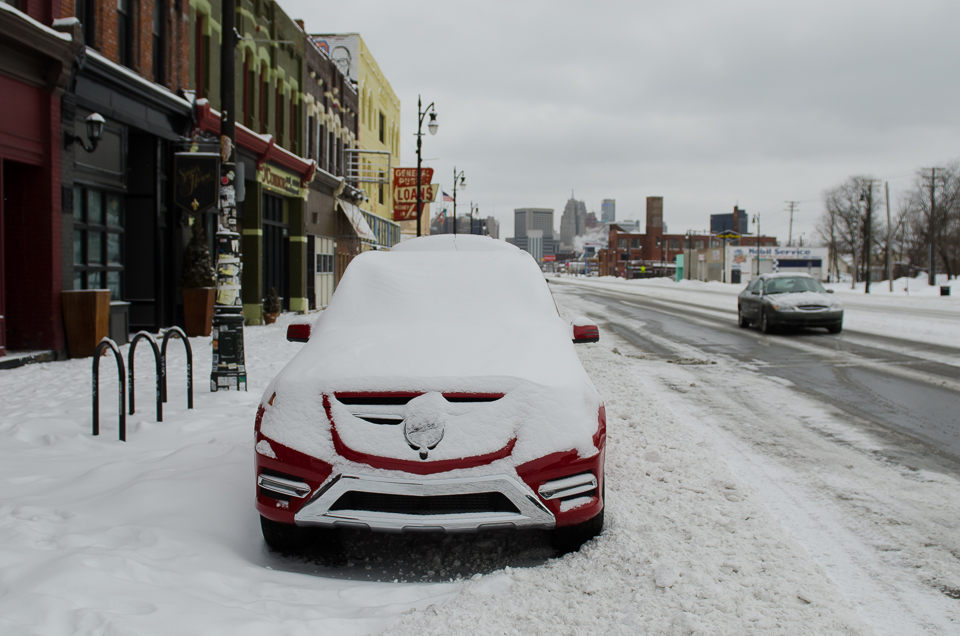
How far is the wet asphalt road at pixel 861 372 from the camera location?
23.3 ft

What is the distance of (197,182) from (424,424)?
12184 millimetres

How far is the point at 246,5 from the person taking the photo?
21094 millimetres

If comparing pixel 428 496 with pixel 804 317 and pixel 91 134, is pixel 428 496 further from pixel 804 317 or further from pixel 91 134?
pixel 804 317

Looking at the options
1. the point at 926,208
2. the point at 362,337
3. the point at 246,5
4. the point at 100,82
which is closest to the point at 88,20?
the point at 100,82

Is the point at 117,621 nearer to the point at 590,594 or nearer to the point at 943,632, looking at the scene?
the point at 590,594

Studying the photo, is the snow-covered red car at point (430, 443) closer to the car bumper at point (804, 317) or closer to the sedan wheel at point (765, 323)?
the car bumper at point (804, 317)

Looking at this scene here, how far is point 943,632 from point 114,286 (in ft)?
48.6

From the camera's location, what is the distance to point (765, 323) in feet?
60.0

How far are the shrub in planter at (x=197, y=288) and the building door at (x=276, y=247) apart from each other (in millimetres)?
6658

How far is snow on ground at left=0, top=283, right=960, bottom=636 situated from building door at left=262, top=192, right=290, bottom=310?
17.3m

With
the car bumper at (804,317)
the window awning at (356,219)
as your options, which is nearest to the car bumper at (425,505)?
the car bumper at (804,317)

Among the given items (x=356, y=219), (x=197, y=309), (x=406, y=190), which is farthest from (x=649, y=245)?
(x=197, y=309)

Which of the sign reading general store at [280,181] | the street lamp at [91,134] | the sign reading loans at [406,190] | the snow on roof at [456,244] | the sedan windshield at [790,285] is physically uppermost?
the sign reading loans at [406,190]

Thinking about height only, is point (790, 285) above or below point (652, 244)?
below
